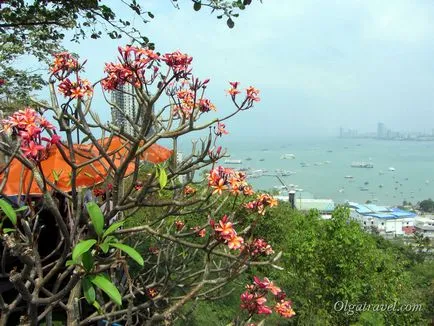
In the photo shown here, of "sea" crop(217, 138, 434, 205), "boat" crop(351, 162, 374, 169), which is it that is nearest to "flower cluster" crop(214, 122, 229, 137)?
"sea" crop(217, 138, 434, 205)

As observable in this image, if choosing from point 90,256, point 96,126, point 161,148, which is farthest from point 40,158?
point 161,148

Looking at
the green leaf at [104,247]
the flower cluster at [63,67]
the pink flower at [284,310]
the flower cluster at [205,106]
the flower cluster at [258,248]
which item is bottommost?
the pink flower at [284,310]

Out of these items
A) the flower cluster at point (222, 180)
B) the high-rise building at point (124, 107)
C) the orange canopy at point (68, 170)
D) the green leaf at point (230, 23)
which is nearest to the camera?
the flower cluster at point (222, 180)

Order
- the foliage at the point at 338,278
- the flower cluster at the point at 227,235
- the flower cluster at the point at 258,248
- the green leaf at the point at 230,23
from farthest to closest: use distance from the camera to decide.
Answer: the foliage at the point at 338,278 → the green leaf at the point at 230,23 → the flower cluster at the point at 258,248 → the flower cluster at the point at 227,235

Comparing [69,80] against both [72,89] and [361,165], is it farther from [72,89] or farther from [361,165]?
[361,165]

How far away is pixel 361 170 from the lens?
6500 centimetres

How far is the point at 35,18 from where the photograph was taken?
140 inches

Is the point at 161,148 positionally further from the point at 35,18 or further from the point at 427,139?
the point at 427,139

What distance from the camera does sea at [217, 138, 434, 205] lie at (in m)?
41.3

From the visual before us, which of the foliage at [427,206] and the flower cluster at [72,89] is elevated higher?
the flower cluster at [72,89]

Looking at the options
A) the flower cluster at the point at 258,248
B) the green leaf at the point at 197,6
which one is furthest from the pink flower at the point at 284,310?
the green leaf at the point at 197,6

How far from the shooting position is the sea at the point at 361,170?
4134 centimetres

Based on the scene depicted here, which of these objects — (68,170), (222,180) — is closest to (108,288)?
(222,180)

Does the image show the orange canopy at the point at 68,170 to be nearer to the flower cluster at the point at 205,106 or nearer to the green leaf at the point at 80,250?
the flower cluster at the point at 205,106
